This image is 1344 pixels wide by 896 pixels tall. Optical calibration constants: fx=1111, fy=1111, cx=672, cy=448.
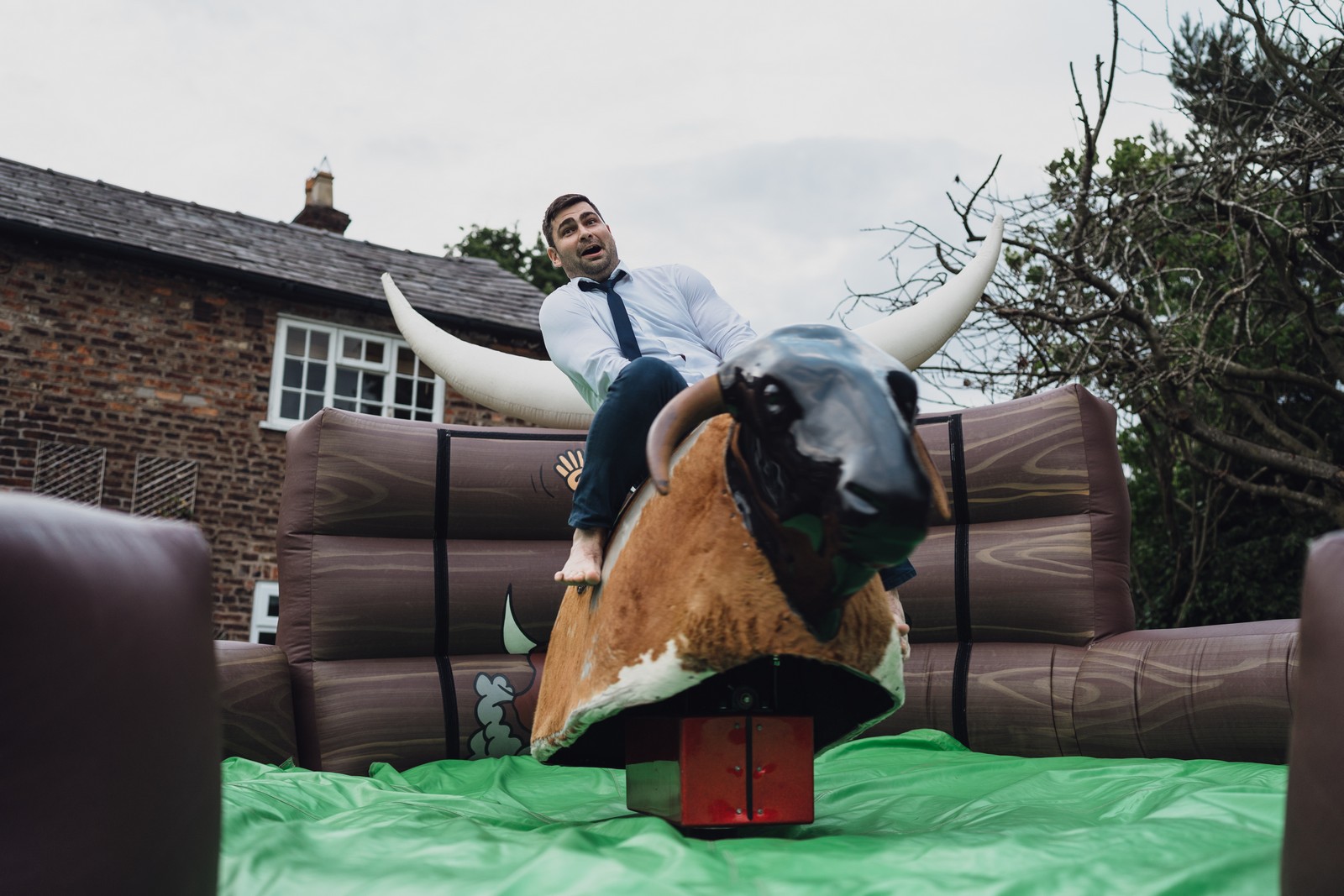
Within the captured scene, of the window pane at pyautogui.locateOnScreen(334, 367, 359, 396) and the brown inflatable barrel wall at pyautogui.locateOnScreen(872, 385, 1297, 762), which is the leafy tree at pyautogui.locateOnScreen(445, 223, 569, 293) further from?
the brown inflatable barrel wall at pyautogui.locateOnScreen(872, 385, 1297, 762)

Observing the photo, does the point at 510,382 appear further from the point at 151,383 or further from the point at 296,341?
the point at 296,341

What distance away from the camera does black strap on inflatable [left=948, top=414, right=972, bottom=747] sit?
3.38m

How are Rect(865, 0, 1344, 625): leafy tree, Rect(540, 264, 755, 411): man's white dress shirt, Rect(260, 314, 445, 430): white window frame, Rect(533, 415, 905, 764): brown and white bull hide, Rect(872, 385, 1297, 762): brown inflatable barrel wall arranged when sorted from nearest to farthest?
1. Rect(533, 415, 905, 764): brown and white bull hide
2. Rect(540, 264, 755, 411): man's white dress shirt
3. Rect(872, 385, 1297, 762): brown inflatable barrel wall
4. Rect(865, 0, 1344, 625): leafy tree
5. Rect(260, 314, 445, 430): white window frame

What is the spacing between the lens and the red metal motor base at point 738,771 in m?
1.90

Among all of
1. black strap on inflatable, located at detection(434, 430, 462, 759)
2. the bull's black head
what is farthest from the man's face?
black strap on inflatable, located at detection(434, 430, 462, 759)

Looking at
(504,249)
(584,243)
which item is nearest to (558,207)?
(584,243)

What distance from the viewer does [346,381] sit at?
10492mm

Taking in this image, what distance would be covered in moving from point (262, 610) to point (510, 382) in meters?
7.14

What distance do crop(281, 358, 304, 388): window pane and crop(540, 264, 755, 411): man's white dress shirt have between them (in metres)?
8.13

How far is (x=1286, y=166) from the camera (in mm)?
5867

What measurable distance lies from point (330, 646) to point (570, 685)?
163 centimetres

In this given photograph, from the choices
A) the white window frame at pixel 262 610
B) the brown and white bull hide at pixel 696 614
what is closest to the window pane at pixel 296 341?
the white window frame at pixel 262 610

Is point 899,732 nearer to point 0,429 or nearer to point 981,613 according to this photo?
point 981,613

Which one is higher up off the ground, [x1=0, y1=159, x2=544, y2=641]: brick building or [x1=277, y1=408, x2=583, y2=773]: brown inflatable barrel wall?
[x1=0, y1=159, x2=544, y2=641]: brick building
